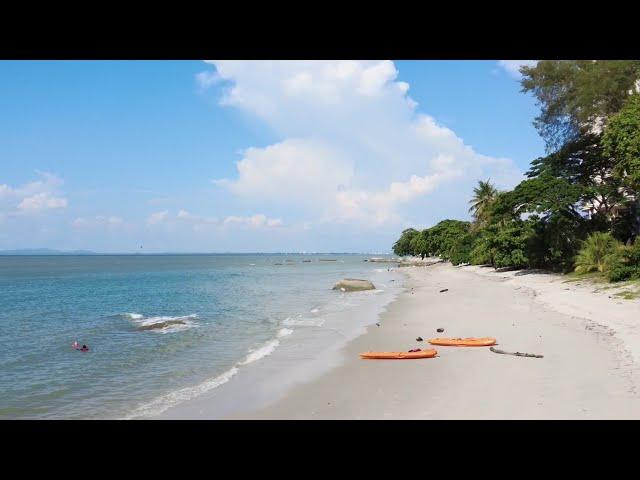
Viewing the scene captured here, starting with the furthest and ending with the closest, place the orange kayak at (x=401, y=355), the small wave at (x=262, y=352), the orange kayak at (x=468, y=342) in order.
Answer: the small wave at (x=262, y=352), the orange kayak at (x=468, y=342), the orange kayak at (x=401, y=355)

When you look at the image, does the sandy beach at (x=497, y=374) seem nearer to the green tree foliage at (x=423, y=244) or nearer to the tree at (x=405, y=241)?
the green tree foliage at (x=423, y=244)

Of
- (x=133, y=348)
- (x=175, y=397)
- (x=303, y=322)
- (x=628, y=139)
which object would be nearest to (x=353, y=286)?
(x=303, y=322)

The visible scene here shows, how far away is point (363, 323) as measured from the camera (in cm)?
2247

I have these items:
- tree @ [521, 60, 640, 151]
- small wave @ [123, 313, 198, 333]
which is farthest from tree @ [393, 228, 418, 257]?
small wave @ [123, 313, 198, 333]

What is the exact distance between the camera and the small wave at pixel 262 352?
1550cm

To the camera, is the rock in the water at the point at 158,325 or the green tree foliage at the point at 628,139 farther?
the green tree foliage at the point at 628,139

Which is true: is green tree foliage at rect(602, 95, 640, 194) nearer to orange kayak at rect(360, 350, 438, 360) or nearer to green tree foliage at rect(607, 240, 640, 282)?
green tree foliage at rect(607, 240, 640, 282)

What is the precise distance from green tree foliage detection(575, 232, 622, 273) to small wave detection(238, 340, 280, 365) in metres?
22.3

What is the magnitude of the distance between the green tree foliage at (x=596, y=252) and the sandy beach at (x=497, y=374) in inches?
398

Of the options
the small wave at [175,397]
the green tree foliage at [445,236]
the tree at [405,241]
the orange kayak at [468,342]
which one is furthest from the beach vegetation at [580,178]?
the tree at [405,241]

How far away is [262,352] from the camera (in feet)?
54.8

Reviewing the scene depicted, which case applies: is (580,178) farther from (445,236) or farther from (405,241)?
(405,241)

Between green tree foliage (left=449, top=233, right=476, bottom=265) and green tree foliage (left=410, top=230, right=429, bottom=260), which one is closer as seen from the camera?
green tree foliage (left=449, top=233, right=476, bottom=265)

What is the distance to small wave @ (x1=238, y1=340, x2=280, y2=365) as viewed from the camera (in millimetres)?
15497
